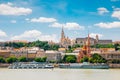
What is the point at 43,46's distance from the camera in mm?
69812

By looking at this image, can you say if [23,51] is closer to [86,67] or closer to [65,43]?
[65,43]

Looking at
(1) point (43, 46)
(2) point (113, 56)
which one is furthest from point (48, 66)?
(1) point (43, 46)

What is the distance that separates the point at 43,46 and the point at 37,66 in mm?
27624

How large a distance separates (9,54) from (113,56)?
37.5ft

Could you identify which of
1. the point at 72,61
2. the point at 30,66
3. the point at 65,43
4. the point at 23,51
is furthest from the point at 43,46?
the point at 30,66

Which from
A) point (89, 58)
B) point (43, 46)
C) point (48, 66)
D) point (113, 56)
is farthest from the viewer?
point (43, 46)

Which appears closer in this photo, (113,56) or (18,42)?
(113,56)
